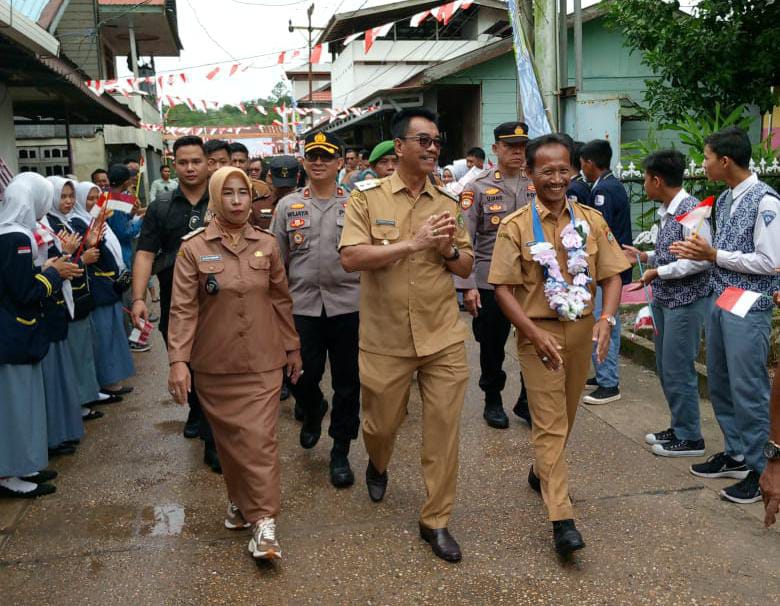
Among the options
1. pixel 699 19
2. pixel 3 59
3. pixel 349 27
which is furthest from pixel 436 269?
pixel 349 27

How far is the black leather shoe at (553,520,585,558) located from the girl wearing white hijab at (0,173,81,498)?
298 centimetres

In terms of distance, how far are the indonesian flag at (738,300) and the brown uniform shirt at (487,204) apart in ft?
5.86

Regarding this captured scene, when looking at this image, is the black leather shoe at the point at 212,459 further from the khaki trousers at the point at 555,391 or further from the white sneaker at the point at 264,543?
the khaki trousers at the point at 555,391

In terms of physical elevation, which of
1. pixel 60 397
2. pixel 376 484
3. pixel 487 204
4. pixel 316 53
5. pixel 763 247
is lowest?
pixel 376 484

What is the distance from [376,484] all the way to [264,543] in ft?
3.13

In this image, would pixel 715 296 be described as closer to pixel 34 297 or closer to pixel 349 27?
pixel 34 297

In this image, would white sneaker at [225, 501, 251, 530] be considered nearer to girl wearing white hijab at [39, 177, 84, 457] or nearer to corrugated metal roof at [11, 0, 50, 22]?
girl wearing white hijab at [39, 177, 84, 457]

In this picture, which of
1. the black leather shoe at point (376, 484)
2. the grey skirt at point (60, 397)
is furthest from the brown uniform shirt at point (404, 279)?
the grey skirt at point (60, 397)

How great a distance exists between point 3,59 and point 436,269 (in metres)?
6.46

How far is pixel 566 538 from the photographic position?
354 cm

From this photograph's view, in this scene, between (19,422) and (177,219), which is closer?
(19,422)

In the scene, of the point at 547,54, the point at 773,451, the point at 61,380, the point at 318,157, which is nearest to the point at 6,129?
the point at 61,380

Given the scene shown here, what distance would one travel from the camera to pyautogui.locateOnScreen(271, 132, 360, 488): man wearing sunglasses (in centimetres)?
475

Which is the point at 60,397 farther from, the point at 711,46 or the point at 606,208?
the point at 711,46
